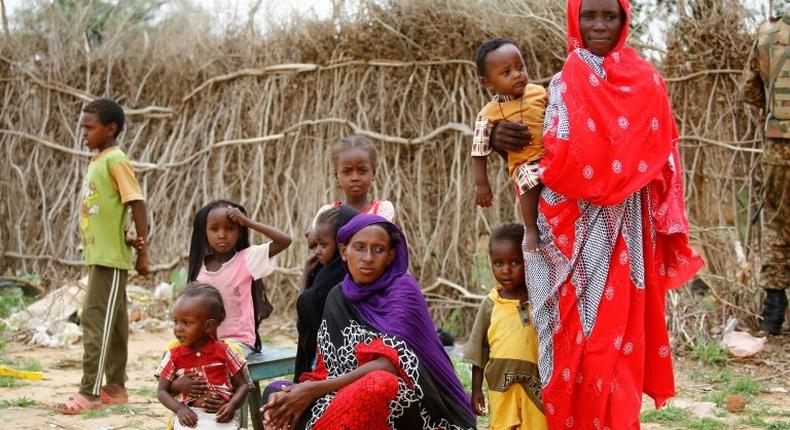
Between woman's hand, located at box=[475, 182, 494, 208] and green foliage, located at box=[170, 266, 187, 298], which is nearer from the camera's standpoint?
woman's hand, located at box=[475, 182, 494, 208]

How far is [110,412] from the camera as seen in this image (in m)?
5.25

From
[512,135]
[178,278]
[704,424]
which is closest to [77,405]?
[512,135]

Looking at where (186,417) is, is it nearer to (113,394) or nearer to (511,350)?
(511,350)

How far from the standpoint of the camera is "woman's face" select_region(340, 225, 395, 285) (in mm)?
3629

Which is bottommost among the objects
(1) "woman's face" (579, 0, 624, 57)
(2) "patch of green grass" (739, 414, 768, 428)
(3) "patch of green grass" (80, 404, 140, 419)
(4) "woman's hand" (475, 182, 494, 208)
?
(3) "patch of green grass" (80, 404, 140, 419)

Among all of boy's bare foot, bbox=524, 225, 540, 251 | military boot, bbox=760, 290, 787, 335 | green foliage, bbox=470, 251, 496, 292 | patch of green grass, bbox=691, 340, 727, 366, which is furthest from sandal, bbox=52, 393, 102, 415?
military boot, bbox=760, 290, 787, 335

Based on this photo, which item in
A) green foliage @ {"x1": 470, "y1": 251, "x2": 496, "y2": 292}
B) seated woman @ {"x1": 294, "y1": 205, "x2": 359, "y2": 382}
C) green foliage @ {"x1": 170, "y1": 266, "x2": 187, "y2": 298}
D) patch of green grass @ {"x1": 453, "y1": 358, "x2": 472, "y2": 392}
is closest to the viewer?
seated woman @ {"x1": 294, "y1": 205, "x2": 359, "y2": 382}

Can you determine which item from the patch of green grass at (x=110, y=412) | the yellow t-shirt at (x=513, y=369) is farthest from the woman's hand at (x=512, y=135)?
the patch of green grass at (x=110, y=412)

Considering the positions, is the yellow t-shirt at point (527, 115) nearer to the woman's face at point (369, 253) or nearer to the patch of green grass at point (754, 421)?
the woman's face at point (369, 253)

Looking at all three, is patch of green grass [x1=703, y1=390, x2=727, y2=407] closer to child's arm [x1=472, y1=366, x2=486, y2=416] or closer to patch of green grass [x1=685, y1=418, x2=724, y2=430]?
patch of green grass [x1=685, y1=418, x2=724, y2=430]

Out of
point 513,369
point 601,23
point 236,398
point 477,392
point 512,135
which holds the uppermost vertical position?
point 601,23

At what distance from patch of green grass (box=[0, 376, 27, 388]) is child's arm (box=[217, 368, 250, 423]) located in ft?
8.97

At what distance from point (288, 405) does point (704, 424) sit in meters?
2.42

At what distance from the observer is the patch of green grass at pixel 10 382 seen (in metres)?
5.97
